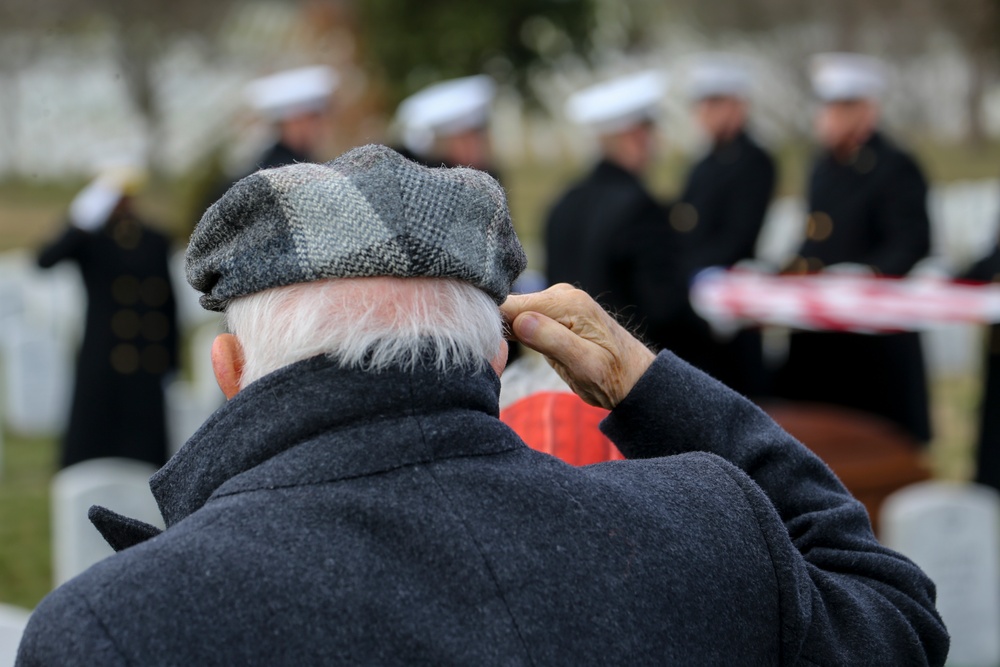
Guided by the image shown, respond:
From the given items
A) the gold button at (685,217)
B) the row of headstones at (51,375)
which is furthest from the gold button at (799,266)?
the row of headstones at (51,375)

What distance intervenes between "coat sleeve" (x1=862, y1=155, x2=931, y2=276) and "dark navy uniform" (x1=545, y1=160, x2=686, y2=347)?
1.41 metres

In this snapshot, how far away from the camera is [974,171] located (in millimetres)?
17719

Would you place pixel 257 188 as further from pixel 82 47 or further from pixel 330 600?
pixel 82 47

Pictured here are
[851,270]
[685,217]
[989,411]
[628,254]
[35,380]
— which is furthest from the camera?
[35,380]

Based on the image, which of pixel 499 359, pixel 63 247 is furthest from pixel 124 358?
pixel 499 359

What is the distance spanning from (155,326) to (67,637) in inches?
245

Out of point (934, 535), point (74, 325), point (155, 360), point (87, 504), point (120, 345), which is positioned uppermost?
point (87, 504)

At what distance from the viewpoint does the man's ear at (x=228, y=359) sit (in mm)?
1291

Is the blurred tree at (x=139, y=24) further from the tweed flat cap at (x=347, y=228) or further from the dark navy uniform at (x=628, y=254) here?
the tweed flat cap at (x=347, y=228)

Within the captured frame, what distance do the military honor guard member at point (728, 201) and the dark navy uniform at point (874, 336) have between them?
37 cm

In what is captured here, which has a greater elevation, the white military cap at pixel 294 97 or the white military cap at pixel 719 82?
the white military cap at pixel 294 97

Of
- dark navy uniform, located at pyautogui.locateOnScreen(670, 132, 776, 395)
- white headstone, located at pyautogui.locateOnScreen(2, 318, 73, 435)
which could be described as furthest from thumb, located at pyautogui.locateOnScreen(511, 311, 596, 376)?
white headstone, located at pyautogui.locateOnScreen(2, 318, 73, 435)

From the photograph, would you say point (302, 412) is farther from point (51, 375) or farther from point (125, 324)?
point (51, 375)

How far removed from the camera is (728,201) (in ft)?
25.0
